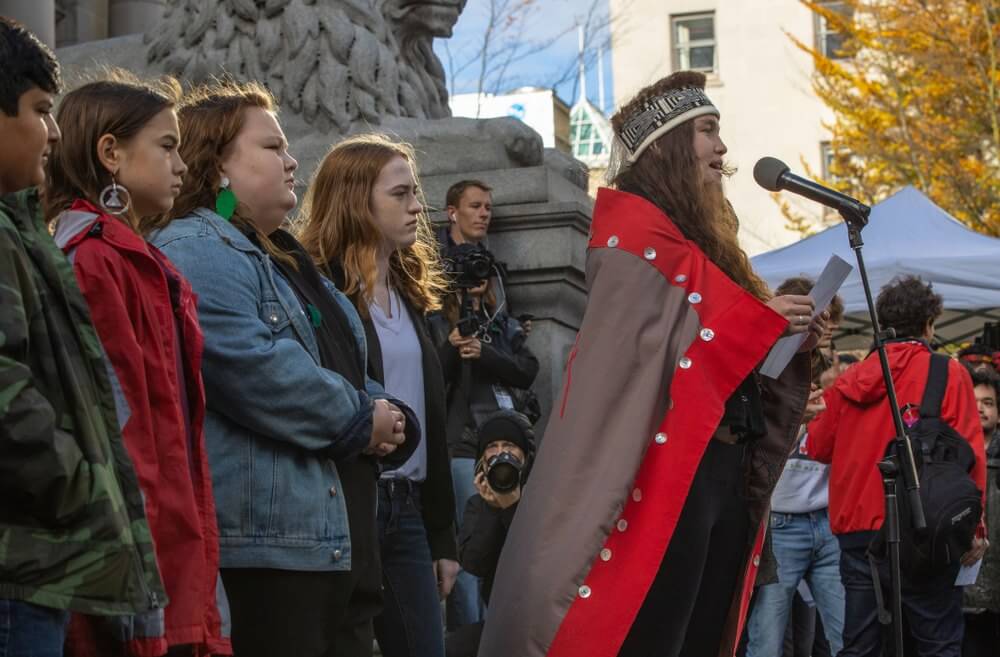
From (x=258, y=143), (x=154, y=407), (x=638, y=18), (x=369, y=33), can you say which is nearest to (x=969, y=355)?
(x=369, y=33)

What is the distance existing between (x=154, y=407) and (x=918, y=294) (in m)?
5.32

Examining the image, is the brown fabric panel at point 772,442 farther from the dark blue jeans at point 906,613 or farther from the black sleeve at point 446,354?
the dark blue jeans at point 906,613

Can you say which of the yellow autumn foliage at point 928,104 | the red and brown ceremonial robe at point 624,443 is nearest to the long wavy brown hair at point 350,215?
the red and brown ceremonial robe at point 624,443

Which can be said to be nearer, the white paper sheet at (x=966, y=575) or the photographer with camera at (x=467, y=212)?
the white paper sheet at (x=966, y=575)

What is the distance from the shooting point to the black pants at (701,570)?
428 cm

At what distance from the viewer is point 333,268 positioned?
522 cm

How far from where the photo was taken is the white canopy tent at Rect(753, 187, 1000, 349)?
1196cm

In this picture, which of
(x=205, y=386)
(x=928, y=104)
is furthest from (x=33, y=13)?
Result: (x=928, y=104)

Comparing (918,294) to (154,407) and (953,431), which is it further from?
(154,407)

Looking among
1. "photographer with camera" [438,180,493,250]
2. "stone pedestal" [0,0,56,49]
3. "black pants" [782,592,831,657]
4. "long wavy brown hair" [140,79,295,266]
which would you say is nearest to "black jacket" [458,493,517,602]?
"photographer with camera" [438,180,493,250]

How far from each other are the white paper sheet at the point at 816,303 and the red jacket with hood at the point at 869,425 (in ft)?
10.3

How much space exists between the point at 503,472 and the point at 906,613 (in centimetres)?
223

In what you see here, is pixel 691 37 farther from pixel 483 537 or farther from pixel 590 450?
pixel 590 450

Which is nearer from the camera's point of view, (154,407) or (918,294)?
(154,407)
